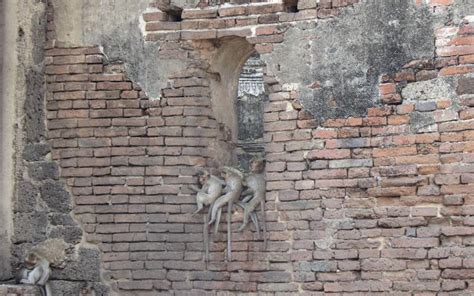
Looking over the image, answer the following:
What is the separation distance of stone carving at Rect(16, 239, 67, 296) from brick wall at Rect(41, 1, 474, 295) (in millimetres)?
294

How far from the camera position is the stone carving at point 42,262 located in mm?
8484

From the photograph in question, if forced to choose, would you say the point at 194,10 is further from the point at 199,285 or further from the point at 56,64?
the point at 199,285

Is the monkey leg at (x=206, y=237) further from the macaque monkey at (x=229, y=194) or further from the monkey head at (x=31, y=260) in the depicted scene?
the monkey head at (x=31, y=260)

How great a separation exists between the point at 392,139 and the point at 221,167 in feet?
4.72

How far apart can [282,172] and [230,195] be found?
43 cm

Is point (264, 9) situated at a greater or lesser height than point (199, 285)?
greater

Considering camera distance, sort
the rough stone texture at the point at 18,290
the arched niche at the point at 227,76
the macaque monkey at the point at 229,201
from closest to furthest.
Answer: the rough stone texture at the point at 18,290 < the macaque monkey at the point at 229,201 < the arched niche at the point at 227,76

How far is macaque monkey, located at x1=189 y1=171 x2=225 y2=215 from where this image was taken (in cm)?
839

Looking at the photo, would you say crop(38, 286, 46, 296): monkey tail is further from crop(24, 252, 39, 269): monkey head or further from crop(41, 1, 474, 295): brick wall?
crop(41, 1, 474, 295): brick wall

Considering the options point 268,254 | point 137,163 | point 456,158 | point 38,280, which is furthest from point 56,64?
point 456,158

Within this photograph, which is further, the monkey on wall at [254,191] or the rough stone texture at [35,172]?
the rough stone texture at [35,172]

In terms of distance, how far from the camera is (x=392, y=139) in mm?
7934

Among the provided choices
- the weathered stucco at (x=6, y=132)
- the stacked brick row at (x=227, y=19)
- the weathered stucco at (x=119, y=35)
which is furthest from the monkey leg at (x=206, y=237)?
the weathered stucco at (x=6, y=132)

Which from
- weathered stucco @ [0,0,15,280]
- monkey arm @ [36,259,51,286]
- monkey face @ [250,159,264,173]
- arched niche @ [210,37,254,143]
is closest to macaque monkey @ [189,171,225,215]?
monkey face @ [250,159,264,173]
